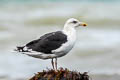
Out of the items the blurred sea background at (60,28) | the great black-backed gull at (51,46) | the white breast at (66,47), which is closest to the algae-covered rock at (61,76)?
the great black-backed gull at (51,46)

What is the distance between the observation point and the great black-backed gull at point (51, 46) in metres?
9.99

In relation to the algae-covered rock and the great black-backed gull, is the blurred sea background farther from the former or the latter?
the algae-covered rock

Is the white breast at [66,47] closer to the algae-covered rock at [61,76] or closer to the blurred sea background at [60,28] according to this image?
the algae-covered rock at [61,76]

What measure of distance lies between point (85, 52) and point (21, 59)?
3.28 m

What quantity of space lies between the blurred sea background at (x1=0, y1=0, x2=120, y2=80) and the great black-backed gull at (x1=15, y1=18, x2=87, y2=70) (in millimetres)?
6648

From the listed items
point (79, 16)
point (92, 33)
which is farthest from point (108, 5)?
point (92, 33)

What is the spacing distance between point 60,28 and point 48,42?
1922 cm

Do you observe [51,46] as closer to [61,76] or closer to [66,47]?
[66,47]

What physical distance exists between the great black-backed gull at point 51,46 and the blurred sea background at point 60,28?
6.65 m

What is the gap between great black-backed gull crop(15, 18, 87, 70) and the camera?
9992 mm

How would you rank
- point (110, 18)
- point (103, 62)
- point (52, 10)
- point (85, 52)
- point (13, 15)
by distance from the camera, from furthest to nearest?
point (52, 10)
point (13, 15)
point (110, 18)
point (85, 52)
point (103, 62)

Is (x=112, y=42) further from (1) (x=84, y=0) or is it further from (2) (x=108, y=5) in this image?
(1) (x=84, y=0)

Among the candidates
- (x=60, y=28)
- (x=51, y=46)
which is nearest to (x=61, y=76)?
(x=51, y=46)

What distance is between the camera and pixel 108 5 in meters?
44.5
